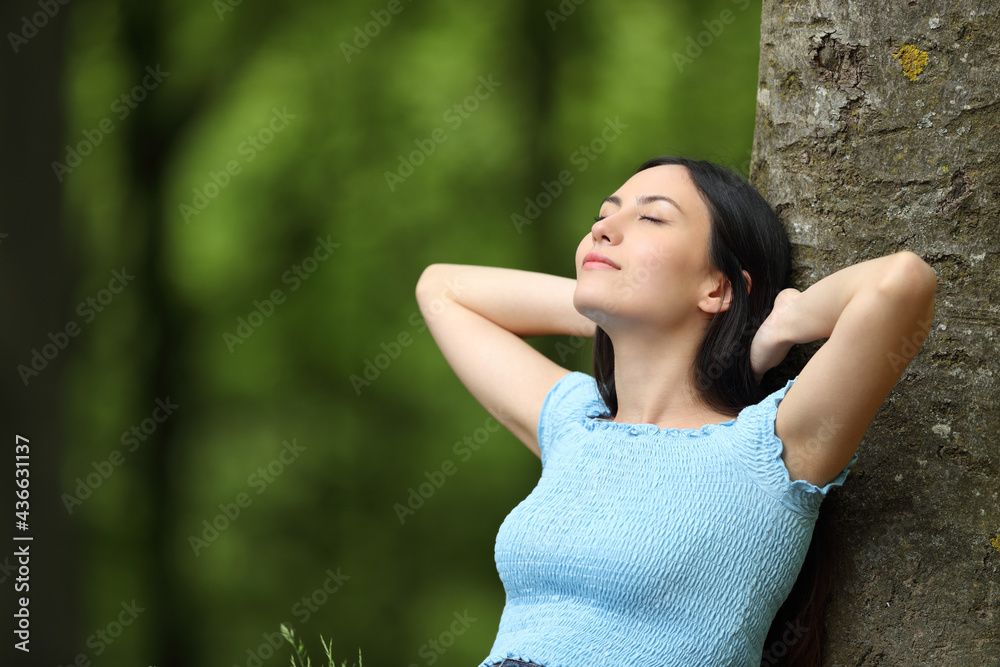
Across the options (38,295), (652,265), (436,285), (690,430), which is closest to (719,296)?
(652,265)

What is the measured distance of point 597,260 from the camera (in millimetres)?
1756

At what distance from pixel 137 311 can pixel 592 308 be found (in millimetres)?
4271

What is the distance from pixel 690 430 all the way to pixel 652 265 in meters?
0.32

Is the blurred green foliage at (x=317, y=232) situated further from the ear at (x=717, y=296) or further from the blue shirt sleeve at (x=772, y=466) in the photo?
the blue shirt sleeve at (x=772, y=466)

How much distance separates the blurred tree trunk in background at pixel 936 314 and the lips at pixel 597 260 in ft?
1.34

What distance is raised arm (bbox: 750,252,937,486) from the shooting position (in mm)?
1354

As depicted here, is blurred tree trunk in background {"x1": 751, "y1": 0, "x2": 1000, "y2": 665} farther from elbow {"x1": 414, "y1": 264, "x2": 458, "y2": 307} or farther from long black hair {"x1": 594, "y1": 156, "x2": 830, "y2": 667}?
elbow {"x1": 414, "y1": 264, "x2": 458, "y2": 307}

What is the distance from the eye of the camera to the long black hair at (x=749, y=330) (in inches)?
67.5

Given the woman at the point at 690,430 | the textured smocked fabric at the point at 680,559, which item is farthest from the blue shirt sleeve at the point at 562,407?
the textured smocked fabric at the point at 680,559

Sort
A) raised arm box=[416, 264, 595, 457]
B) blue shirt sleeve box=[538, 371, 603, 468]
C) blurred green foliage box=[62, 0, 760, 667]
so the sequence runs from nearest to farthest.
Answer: blue shirt sleeve box=[538, 371, 603, 468] → raised arm box=[416, 264, 595, 457] → blurred green foliage box=[62, 0, 760, 667]

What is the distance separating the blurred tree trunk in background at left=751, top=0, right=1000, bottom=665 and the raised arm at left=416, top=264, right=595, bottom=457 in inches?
25.9

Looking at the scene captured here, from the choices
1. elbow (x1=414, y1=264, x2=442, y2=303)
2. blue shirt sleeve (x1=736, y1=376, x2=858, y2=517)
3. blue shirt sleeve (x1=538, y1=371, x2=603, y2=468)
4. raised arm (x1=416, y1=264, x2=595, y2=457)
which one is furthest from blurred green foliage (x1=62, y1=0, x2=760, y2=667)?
blue shirt sleeve (x1=736, y1=376, x2=858, y2=517)

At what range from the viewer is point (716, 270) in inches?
69.9

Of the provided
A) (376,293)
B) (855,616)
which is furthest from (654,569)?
(376,293)
